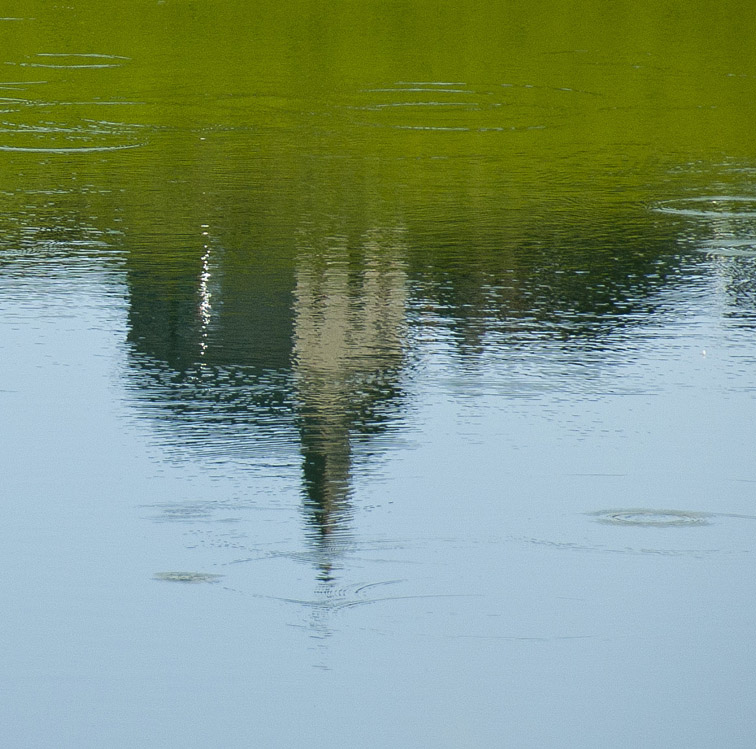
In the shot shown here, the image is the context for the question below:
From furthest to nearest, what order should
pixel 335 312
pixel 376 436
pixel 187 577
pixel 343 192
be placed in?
pixel 343 192
pixel 335 312
pixel 376 436
pixel 187 577

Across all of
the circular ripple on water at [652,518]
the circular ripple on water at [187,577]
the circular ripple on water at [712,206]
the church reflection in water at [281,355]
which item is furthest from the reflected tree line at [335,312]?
the circular ripple on water at [652,518]

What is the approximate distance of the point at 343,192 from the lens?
1427cm

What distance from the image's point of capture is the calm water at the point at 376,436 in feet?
17.2

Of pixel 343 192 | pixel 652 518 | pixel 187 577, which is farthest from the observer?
pixel 343 192

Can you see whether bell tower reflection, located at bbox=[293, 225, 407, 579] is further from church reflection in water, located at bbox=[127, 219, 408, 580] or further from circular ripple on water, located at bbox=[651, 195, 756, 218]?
circular ripple on water, located at bbox=[651, 195, 756, 218]

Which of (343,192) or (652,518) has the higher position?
(343,192)

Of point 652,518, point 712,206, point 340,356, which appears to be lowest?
point 652,518

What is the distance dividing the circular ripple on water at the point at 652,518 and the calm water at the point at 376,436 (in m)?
0.04

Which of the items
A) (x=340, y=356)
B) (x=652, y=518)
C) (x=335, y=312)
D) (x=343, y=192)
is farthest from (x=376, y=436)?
(x=343, y=192)

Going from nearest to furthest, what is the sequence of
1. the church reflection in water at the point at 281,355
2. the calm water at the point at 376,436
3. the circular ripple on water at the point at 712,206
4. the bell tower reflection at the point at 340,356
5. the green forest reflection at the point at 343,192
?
1. the calm water at the point at 376,436
2. the bell tower reflection at the point at 340,356
3. the church reflection in water at the point at 281,355
4. the green forest reflection at the point at 343,192
5. the circular ripple on water at the point at 712,206

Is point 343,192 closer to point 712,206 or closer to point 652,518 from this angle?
point 712,206

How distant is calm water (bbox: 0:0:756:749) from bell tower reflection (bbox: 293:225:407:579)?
3cm

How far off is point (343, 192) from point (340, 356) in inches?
209

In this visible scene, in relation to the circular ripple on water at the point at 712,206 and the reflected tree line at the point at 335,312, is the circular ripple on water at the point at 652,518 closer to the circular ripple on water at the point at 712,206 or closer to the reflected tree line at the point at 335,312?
the reflected tree line at the point at 335,312
